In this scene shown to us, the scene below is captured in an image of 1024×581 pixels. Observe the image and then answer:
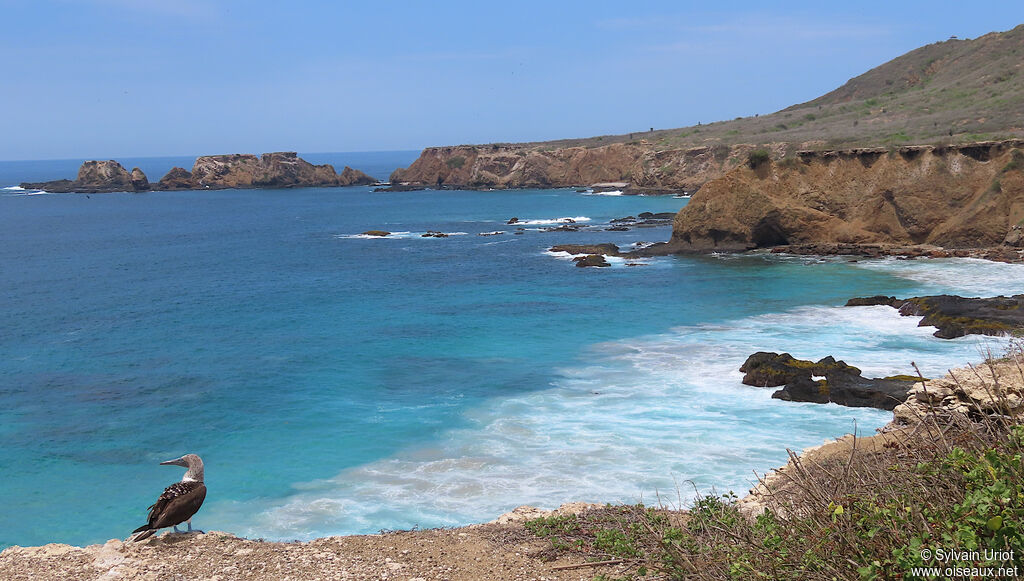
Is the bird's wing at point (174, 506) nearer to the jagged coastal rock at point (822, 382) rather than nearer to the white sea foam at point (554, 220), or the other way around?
the jagged coastal rock at point (822, 382)

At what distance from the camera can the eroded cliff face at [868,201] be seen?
44375mm

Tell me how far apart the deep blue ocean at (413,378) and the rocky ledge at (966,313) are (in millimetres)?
886

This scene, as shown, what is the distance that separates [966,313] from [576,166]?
10072 cm

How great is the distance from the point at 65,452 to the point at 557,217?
64.0m

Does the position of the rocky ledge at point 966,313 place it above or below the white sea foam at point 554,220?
below

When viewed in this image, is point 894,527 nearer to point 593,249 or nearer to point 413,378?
point 413,378

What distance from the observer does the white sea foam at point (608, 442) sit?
15.9 metres

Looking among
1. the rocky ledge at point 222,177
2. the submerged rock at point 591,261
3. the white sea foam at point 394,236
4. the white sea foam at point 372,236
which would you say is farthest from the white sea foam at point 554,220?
the rocky ledge at point 222,177

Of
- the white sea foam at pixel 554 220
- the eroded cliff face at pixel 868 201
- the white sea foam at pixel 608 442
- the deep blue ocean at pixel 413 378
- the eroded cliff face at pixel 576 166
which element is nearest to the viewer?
the white sea foam at pixel 608 442

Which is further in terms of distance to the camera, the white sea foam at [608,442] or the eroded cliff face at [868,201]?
the eroded cliff face at [868,201]

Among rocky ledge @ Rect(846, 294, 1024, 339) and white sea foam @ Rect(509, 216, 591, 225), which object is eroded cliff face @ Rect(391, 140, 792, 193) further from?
rocky ledge @ Rect(846, 294, 1024, 339)

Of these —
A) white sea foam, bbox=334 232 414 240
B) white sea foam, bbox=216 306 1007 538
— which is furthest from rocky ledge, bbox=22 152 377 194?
white sea foam, bbox=216 306 1007 538

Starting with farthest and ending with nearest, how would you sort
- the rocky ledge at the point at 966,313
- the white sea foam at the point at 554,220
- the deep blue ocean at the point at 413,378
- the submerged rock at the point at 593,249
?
the white sea foam at the point at 554,220 → the submerged rock at the point at 593,249 → the rocky ledge at the point at 966,313 → the deep blue ocean at the point at 413,378

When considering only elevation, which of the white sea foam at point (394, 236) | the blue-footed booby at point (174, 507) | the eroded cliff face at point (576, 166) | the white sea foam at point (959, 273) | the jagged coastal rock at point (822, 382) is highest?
the eroded cliff face at point (576, 166)
